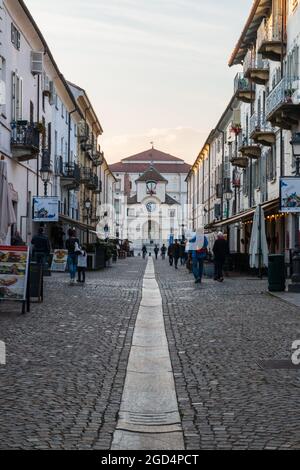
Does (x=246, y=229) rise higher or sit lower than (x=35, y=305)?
higher

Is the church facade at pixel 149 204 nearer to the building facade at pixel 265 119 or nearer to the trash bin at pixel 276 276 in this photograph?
the building facade at pixel 265 119

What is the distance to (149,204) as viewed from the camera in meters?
135

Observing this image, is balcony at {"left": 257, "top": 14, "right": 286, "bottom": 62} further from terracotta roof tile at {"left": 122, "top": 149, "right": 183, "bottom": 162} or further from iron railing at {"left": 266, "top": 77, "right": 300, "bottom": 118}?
terracotta roof tile at {"left": 122, "top": 149, "right": 183, "bottom": 162}

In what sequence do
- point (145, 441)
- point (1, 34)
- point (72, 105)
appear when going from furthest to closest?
1. point (72, 105)
2. point (1, 34)
3. point (145, 441)

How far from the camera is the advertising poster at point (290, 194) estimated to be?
2012 cm

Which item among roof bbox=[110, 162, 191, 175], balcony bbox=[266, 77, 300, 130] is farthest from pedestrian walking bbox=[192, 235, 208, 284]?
roof bbox=[110, 162, 191, 175]

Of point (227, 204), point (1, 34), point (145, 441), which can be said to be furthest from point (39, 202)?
point (227, 204)

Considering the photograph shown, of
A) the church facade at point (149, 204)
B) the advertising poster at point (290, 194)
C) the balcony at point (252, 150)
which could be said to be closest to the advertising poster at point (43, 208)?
the advertising poster at point (290, 194)

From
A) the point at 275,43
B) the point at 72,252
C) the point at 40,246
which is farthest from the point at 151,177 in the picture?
the point at 72,252

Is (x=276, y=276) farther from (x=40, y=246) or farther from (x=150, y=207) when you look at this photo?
(x=150, y=207)

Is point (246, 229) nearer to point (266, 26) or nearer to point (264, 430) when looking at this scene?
point (266, 26)

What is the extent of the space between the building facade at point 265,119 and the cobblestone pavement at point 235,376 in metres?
13.9

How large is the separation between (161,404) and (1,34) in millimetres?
21521

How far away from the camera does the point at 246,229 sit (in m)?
43.6
